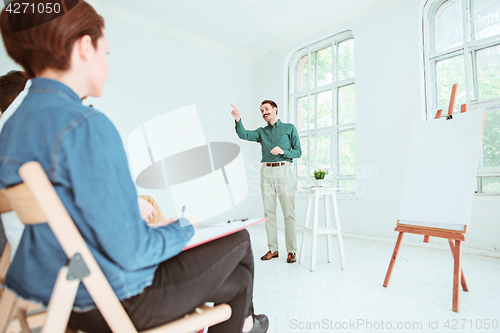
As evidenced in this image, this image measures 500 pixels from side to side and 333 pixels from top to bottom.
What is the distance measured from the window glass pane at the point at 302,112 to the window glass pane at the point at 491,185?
2.75 metres

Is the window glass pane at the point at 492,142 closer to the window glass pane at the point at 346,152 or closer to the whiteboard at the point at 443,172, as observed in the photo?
→ the window glass pane at the point at 346,152

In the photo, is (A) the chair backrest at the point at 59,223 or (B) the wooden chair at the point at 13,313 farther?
(B) the wooden chair at the point at 13,313

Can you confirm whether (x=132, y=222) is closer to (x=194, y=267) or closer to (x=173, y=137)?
(x=194, y=267)

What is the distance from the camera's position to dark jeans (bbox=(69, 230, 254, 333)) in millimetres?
664

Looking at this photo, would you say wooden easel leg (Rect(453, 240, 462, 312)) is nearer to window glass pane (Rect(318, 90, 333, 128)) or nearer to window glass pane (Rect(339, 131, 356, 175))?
window glass pane (Rect(339, 131, 356, 175))

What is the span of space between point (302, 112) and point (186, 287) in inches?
195

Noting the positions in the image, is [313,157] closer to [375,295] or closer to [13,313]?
[375,295]

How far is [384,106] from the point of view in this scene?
3.90 m

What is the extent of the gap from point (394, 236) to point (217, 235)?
361 cm

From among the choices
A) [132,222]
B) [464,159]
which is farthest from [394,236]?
[132,222]

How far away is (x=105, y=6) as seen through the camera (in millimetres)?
4059

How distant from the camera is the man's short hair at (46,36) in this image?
0.62 meters

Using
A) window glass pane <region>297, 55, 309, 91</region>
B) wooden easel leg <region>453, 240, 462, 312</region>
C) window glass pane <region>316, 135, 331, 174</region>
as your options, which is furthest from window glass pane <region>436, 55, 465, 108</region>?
wooden easel leg <region>453, 240, 462, 312</region>

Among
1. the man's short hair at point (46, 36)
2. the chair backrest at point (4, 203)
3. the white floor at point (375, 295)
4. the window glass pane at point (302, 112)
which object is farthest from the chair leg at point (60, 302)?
the window glass pane at point (302, 112)
